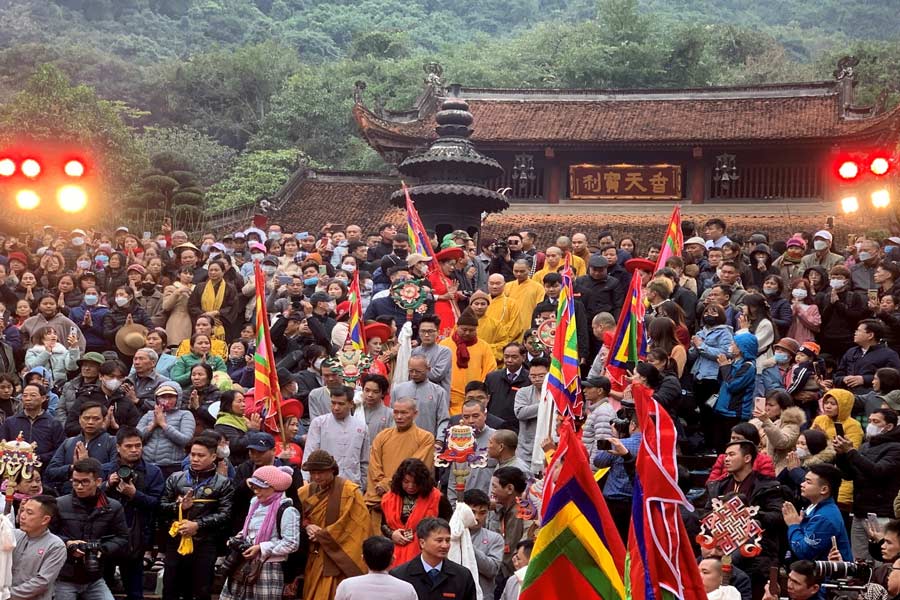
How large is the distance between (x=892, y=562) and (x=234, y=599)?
463 cm

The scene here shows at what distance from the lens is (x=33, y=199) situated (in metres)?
13.4

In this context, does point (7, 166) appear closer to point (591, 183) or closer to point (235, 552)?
point (235, 552)

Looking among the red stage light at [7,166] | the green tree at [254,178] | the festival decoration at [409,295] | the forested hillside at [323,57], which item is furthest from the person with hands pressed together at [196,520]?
the green tree at [254,178]

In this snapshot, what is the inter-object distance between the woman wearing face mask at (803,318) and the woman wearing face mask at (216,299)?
659cm

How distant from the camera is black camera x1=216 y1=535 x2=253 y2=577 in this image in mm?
9477

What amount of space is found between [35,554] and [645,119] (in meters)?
24.0

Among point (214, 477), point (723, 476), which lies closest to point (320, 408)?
point (214, 477)

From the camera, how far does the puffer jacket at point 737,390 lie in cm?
1235

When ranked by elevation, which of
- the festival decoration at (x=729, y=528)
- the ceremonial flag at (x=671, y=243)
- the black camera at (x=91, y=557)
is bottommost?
the black camera at (x=91, y=557)

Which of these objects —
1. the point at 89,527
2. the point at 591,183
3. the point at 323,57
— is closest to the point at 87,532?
the point at 89,527

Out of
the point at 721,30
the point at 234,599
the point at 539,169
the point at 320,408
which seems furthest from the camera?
the point at 721,30

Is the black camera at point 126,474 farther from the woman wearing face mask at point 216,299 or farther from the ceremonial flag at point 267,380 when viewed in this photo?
the woman wearing face mask at point 216,299

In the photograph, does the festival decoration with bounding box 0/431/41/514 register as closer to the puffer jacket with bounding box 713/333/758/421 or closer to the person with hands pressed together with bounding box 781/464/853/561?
the person with hands pressed together with bounding box 781/464/853/561

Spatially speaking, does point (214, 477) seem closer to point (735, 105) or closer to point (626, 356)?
point (626, 356)
